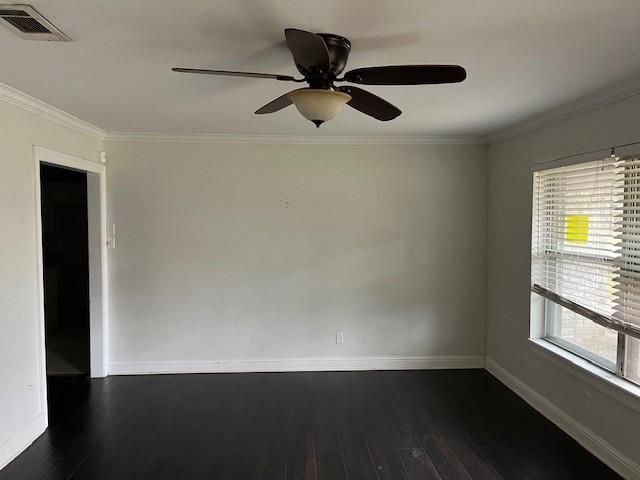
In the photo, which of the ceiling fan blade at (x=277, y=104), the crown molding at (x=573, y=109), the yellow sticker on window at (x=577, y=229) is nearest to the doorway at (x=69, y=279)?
the ceiling fan blade at (x=277, y=104)

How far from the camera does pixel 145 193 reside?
410 cm

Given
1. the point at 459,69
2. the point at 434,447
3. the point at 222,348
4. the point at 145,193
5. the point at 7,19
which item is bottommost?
the point at 434,447

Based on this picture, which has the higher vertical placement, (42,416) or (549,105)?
(549,105)

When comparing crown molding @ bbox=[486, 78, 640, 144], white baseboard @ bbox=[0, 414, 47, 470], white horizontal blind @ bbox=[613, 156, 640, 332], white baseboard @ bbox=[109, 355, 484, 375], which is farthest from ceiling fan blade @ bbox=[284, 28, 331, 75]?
white baseboard @ bbox=[109, 355, 484, 375]

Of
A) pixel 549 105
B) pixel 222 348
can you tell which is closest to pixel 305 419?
pixel 222 348

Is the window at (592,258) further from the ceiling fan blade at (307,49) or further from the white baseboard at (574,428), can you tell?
the ceiling fan blade at (307,49)

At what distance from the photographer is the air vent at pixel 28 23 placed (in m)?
1.57

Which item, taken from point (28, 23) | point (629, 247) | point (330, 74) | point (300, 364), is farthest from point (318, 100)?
point (300, 364)

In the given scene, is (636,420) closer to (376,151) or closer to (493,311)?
(493,311)

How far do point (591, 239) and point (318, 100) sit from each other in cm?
224

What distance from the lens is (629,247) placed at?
8.25ft

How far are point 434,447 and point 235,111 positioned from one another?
2754 mm

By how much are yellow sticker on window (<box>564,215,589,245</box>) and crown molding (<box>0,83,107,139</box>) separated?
3.81 meters

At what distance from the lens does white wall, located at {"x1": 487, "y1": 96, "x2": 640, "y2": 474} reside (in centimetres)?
256
